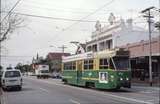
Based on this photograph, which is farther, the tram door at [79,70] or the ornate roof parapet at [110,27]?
the ornate roof parapet at [110,27]

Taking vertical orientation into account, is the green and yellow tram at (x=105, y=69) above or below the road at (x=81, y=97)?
above

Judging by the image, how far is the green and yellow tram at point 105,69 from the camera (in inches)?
1170

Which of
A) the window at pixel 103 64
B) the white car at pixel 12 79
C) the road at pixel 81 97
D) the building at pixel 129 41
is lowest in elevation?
the road at pixel 81 97

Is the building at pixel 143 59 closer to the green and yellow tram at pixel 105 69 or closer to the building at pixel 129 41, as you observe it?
the building at pixel 129 41

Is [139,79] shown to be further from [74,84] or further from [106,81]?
[106,81]

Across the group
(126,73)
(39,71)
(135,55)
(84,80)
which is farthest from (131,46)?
(39,71)

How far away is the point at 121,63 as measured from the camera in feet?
99.1

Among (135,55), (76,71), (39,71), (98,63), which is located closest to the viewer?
(98,63)

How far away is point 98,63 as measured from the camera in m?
31.9

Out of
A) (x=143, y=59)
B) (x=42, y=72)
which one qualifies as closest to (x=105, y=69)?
(x=143, y=59)

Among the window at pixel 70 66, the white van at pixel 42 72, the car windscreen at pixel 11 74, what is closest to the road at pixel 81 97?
the car windscreen at pixel 11 74

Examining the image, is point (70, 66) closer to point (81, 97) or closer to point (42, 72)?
point (81, 97)

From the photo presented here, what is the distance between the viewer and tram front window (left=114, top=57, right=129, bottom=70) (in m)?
29.9

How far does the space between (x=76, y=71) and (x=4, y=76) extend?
7.26 metres
